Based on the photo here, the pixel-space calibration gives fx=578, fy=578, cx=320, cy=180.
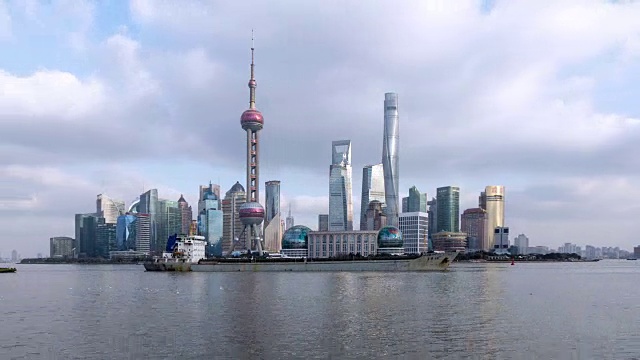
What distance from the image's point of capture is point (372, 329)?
61094 millimetres

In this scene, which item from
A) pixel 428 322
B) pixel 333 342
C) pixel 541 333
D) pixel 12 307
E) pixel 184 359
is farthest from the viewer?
pixel 12 307

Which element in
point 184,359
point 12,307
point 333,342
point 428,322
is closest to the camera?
point 184,359

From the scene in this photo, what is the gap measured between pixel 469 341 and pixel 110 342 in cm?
3379

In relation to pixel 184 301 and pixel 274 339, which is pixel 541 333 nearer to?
pixel 274 339

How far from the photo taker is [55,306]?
299 feet

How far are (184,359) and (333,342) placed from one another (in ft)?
46.4

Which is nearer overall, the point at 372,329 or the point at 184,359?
the point at 184,359

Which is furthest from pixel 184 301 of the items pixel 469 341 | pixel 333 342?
pixel 469 341

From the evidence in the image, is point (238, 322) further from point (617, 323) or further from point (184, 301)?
point (617, 323)

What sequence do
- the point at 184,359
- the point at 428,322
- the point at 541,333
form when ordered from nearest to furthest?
the point at 184,359
the point at 541,333
the point at 428,322

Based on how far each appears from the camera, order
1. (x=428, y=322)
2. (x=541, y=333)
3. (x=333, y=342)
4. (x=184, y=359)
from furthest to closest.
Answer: (x=428, y=322), (x=541, y=333), (x=333, y=342), (x=184, y=359)

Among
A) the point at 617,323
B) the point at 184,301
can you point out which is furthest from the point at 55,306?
the point at 617,323

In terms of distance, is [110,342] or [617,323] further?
[617,323]

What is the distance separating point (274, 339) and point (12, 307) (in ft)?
185
